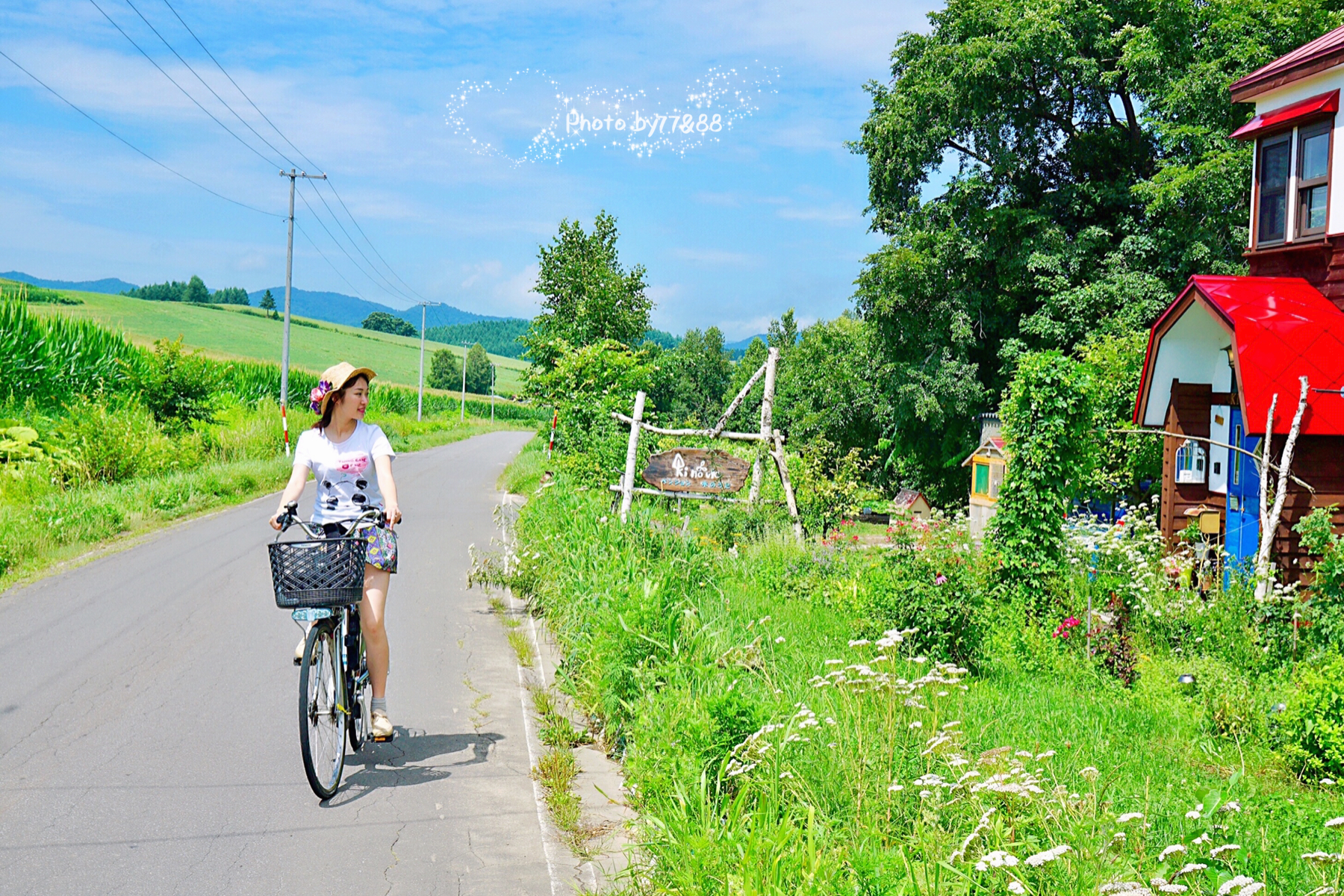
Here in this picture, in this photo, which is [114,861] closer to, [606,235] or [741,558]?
[741,558]

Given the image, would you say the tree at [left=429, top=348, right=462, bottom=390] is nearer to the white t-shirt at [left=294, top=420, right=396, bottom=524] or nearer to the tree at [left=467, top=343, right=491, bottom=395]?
the tree at [left=467, top=343, right=491, bottom=395]

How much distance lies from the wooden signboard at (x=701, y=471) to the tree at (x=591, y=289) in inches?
575

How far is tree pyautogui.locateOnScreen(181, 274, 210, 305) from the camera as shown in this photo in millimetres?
128625

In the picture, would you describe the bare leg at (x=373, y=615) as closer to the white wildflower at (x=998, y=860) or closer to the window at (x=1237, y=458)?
the white wildflower at (x=998, y=860)

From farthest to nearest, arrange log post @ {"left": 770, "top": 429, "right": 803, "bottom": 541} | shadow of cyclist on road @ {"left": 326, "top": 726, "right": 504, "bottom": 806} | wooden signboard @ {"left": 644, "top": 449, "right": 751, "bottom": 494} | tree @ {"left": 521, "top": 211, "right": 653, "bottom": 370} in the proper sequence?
tree @ {"left": 521, "top": 211, "right": 653, "bottom": 370}, wooden signboard @ {"left": 644, "top": 449, "right": 751, "bottom": 494}, log post @ {"left": 770, "top": 429, "right": 803, "bottom": 541}, shadow of cyclist on road @ {"left": 326, "top": 726, "right": 504, "bottom": 806}

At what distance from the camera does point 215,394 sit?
1276 inches

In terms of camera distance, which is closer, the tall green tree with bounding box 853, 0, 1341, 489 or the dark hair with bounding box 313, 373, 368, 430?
the dark hair with bounding box 313, 373, 368, 430

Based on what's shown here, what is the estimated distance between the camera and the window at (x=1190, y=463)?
49.2 ft

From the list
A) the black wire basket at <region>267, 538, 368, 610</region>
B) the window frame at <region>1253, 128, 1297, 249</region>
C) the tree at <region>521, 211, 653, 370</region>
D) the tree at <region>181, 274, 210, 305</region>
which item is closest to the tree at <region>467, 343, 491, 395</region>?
the tree at <region>181, 274, 210, 305</region>

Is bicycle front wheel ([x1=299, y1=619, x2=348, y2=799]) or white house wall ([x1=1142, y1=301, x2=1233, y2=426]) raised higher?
white house wall ([x1=1142, y1=301, x2=1233, y2=426])

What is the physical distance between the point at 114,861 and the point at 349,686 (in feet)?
4.88

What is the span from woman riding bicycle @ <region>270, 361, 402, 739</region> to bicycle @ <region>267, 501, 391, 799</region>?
0.41 ft

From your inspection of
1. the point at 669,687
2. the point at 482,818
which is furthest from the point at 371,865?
the point at 669,687

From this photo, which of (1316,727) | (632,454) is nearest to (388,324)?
(632,454)
